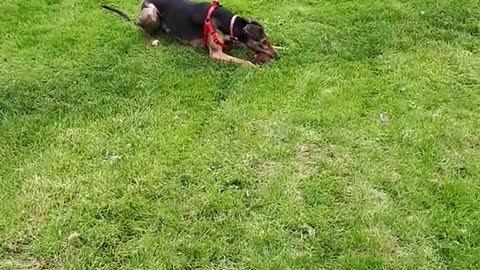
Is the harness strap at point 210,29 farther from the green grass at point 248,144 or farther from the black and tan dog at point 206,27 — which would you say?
the green grass at point 248,144

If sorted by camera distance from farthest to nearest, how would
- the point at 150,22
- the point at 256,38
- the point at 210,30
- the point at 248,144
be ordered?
1. the point at 150,22
2. the point at 210,30
3. the point at 256,38
4. the point at 248,144

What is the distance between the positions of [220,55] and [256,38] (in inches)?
12.8

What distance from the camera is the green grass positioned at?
388 cm

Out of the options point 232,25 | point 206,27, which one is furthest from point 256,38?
point 206,27

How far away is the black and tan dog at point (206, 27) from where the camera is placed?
5.68m

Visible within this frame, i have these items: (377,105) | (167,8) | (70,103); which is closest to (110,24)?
(167,8)

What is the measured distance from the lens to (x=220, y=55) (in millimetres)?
5730

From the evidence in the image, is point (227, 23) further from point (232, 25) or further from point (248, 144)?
point (248, 144)

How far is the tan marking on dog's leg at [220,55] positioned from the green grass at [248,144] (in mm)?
83

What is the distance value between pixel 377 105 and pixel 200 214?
5.73 feet

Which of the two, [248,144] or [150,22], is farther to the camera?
[150,22]

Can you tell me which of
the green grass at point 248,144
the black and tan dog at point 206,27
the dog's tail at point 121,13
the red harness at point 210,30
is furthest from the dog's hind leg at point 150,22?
the red harness at point 210,30

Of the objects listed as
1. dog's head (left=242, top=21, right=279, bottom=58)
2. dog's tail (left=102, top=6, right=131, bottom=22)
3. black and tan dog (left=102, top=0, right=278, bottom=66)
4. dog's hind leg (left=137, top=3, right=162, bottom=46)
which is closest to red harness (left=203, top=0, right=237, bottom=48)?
black and tan dog (left=102, top=0, right=278, bottom=66)

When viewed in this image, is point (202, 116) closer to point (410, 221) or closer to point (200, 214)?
point (200, 214)
